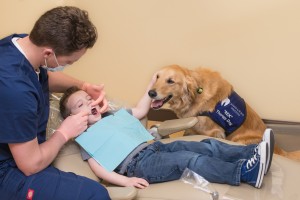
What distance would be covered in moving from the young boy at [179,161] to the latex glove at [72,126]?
19cm

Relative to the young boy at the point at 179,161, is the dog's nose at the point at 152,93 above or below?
above

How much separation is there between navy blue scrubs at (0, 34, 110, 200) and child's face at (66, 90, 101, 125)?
0.26 metres

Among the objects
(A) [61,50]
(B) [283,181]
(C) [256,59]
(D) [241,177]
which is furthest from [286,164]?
(A) [61,50]

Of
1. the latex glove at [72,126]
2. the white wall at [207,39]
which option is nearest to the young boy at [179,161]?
the latex glove at [72,126]

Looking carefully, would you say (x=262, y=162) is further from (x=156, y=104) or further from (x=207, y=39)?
(x=207, y=39)

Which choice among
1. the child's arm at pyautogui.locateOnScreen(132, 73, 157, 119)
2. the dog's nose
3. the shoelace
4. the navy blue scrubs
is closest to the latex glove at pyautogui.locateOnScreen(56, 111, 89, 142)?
the navy blue scrubs

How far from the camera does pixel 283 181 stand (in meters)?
1.60

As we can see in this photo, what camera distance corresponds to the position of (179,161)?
1.56m

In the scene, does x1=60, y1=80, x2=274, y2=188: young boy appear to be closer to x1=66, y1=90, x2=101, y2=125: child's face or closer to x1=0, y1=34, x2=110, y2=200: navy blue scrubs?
x1=66, y1=90, x2=101, y2=125: child's face

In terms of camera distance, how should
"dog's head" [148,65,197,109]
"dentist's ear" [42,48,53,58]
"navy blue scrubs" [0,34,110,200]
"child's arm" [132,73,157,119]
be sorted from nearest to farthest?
"navy blue scrubs" [0,34,110,200] < "dentist's ear" [42,48,53,58] < "child's arm" [132,73,157,119] < "dog's head" [148,65,197,109]

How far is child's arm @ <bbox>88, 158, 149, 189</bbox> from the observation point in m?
1.55

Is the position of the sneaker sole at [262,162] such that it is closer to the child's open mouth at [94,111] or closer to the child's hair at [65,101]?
the child's open mouth at [94,111]

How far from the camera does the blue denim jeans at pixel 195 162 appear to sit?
1.53 meters

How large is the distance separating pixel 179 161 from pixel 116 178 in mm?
308
